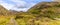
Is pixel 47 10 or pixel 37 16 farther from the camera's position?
pixel 47 10

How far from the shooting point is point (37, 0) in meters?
3.37

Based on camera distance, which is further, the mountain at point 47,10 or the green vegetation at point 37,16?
the mountain at point 47,10

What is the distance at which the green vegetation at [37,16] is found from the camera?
258 cm

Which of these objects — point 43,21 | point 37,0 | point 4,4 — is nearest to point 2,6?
point 4,4

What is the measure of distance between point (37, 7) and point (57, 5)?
1.54ft

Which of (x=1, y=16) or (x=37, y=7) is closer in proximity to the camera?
(x=1, y=16)

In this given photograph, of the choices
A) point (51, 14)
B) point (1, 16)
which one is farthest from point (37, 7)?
point (1, 16)

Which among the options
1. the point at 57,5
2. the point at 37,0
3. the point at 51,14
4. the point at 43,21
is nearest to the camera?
the point at 43,21

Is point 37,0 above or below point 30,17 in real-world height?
above

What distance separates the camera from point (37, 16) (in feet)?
9.15

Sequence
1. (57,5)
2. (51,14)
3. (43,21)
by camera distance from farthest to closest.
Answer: (57,5) < (51,14) < (43,21)

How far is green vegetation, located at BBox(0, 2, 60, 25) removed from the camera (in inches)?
101

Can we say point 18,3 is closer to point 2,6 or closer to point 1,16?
point 2,6

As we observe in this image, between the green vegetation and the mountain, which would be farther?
the mountain
